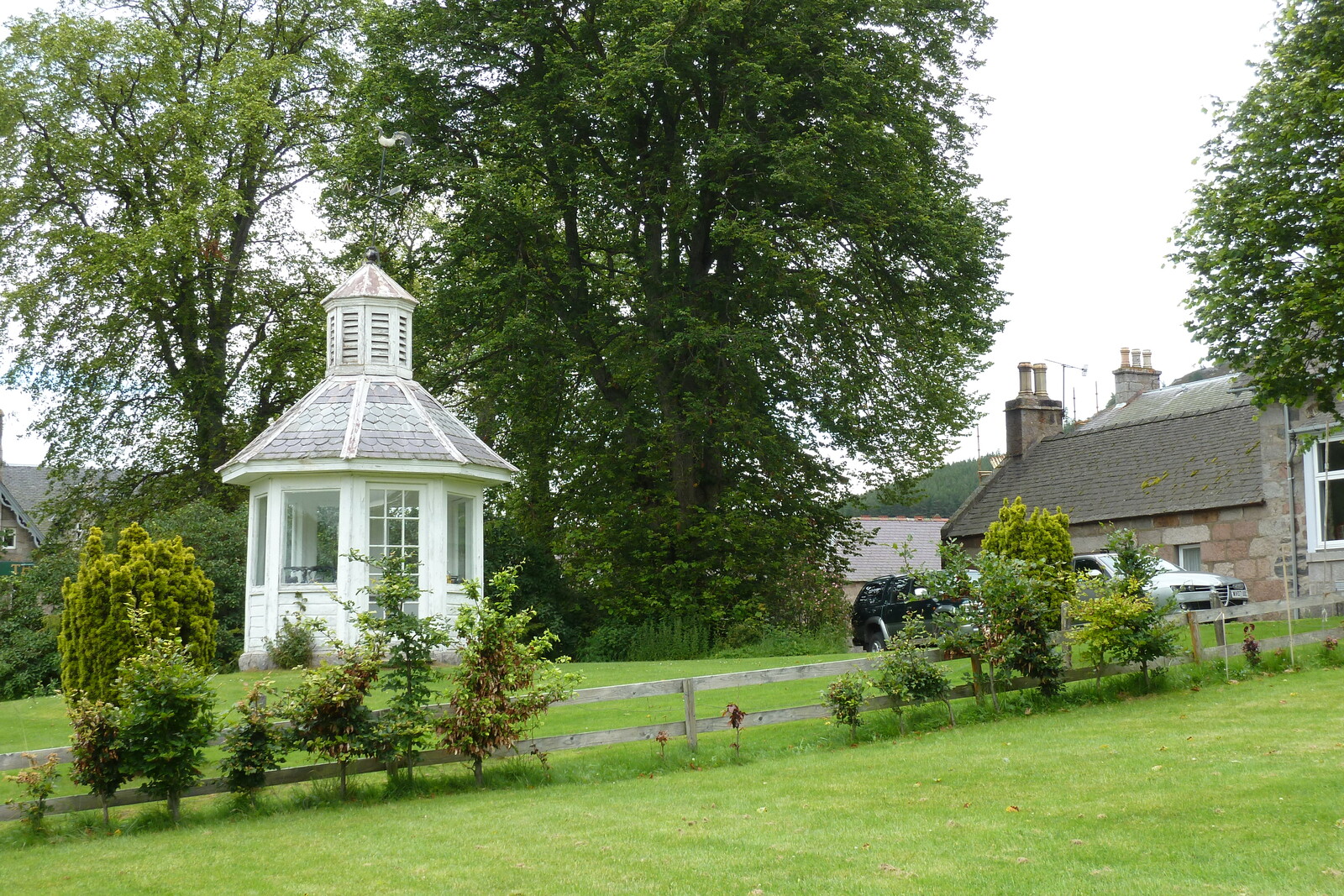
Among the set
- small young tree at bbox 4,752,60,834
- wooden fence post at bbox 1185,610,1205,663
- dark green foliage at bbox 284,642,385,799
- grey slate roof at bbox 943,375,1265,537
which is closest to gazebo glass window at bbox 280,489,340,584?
dark green foliage at bbox 284,642,385,799

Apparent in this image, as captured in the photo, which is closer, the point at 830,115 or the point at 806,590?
the point at 830,115

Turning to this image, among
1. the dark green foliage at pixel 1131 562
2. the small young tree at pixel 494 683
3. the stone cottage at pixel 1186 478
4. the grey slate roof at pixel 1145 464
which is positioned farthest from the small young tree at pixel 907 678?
the grey slate roof at pixel 1145 464

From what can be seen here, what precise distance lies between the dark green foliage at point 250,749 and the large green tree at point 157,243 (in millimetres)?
20501

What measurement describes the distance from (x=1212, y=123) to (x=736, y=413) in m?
9.73

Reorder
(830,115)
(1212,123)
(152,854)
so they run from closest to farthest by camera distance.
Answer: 1. (152,854)
2. (1212,123)
3. (830,115)

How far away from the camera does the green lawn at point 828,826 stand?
6.63 meters

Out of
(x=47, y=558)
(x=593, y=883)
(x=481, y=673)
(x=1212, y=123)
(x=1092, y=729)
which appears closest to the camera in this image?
(x=593, y=883)

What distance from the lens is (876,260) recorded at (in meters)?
23.6

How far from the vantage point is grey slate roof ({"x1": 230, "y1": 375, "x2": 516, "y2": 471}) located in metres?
18.0

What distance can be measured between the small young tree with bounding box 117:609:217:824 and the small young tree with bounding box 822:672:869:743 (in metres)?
5.77

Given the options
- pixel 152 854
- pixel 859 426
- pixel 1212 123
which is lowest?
pixel 152 854

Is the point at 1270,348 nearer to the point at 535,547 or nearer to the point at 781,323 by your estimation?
the point at 781,323

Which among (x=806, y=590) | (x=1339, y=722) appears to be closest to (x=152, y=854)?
(x=1339, y=722)

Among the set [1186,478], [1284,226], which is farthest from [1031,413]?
[1284,226]
